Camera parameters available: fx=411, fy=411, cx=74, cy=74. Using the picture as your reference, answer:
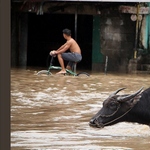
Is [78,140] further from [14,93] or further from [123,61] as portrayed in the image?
[123,61]

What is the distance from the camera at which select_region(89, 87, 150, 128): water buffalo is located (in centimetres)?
464

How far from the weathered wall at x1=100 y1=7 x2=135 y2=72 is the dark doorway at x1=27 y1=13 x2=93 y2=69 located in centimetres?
387

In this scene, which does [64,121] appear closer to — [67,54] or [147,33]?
[67,54]

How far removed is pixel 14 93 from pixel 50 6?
7.67m

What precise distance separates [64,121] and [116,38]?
34.3 ft

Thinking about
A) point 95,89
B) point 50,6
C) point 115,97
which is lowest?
point 95,89

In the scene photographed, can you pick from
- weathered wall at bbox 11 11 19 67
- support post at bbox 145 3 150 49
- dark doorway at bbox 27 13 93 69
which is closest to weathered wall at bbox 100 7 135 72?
support post at bbox 145 3 150 49

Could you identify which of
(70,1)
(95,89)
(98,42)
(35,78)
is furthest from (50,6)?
(95,89)

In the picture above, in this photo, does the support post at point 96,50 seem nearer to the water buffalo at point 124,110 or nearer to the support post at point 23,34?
the support post at point 23,34

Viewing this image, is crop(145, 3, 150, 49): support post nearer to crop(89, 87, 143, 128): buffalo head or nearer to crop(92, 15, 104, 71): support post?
crop(92, 15, 104, 71): support post

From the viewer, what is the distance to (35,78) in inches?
484

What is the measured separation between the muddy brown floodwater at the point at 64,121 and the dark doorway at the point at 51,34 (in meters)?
10.0

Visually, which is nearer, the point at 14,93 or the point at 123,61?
the point at 14,93

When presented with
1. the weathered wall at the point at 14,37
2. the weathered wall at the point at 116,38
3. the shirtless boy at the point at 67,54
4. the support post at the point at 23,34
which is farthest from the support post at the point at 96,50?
the shirtless boy at the point at 67,54
